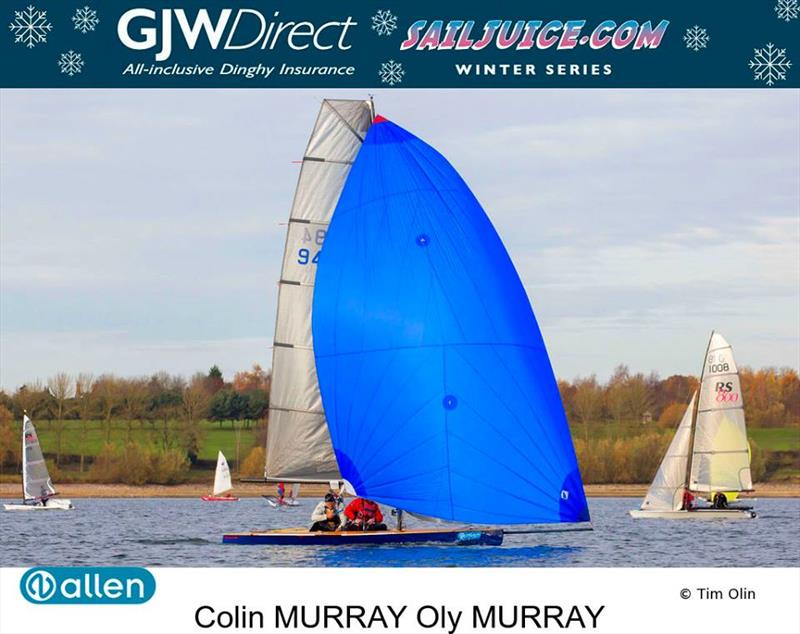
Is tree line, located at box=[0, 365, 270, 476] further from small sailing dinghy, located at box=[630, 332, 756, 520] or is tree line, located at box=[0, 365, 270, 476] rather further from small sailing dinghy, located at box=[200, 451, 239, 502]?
small sailing dinghy, located at box=[630, 332, 756, 520]

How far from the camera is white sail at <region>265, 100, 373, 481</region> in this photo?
36781mm

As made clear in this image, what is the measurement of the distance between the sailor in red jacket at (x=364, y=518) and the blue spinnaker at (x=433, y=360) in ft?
5.19

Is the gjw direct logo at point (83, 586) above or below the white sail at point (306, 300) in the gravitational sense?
below

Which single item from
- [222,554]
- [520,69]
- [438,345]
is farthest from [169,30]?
[222,554]

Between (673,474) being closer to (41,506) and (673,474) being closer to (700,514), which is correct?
(700,514)

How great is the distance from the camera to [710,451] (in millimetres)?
62250

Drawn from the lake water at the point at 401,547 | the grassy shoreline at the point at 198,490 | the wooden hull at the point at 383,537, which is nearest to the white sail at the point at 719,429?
the lake water at the point at 401,547

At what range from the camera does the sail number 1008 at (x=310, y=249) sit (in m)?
37.0

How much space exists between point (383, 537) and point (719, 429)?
3218cm

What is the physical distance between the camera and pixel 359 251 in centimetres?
3278

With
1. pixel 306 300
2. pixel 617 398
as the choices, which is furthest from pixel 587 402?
pixel 306 300

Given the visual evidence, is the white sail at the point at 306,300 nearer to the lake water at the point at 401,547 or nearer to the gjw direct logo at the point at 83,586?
the lake water at the point at 401,547

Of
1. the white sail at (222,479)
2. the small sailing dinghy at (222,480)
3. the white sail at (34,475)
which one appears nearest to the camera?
the white sail at (34,475)

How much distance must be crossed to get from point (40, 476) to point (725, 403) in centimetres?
4019
